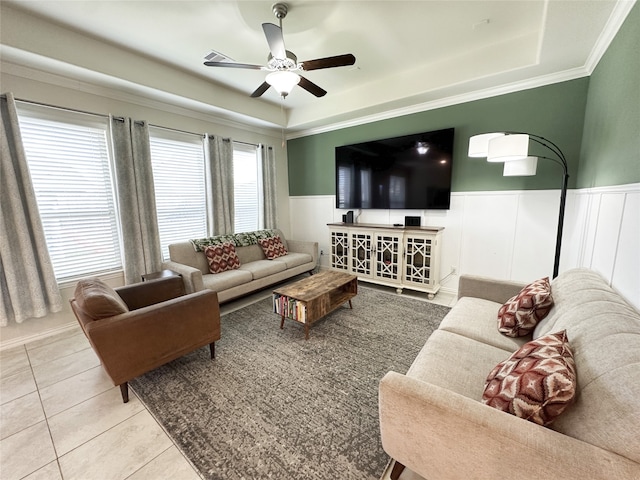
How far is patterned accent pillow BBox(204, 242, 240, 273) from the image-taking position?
341 cm

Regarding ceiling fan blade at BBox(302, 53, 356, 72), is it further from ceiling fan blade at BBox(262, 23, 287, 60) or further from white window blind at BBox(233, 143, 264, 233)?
white window blind at BBox(233, 143, 264, 233)

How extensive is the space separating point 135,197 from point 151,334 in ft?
6.46

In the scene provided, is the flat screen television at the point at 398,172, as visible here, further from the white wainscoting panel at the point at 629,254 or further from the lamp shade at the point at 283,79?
the lamp shade at the point at 283,79

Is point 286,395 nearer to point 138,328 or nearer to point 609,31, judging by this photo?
point 138,328

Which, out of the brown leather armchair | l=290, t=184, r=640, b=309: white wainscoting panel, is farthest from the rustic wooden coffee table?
l=290, t=184, r=640, b=309: white wainscoting panel

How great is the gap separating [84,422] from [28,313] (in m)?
1.63

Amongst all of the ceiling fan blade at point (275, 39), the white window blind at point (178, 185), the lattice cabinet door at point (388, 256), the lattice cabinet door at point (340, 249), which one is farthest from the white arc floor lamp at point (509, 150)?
the white window blind at point (178, 185)

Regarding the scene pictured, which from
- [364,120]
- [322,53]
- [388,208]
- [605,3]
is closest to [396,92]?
[364,120]

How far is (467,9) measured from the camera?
2.11m

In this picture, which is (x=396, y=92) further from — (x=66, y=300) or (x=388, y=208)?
(x=66, y=300)

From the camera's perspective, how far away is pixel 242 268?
11.7 feet

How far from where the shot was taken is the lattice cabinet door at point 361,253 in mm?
3848

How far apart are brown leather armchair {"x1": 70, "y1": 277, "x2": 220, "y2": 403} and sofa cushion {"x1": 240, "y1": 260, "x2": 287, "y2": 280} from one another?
1.30m

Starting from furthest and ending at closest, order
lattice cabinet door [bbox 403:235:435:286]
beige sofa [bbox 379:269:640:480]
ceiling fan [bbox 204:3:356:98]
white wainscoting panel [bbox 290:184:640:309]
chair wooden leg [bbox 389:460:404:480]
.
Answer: lattice cabinet door [bbox 403:235:435:286]
ceiling fan [bbox 204:3:356:98]
white wainscoting panel [bbox 290:184:640:309]
chair wooden leg [bbox 389:460:404:480]
beige sofa [bbox 379:269:640:480]
